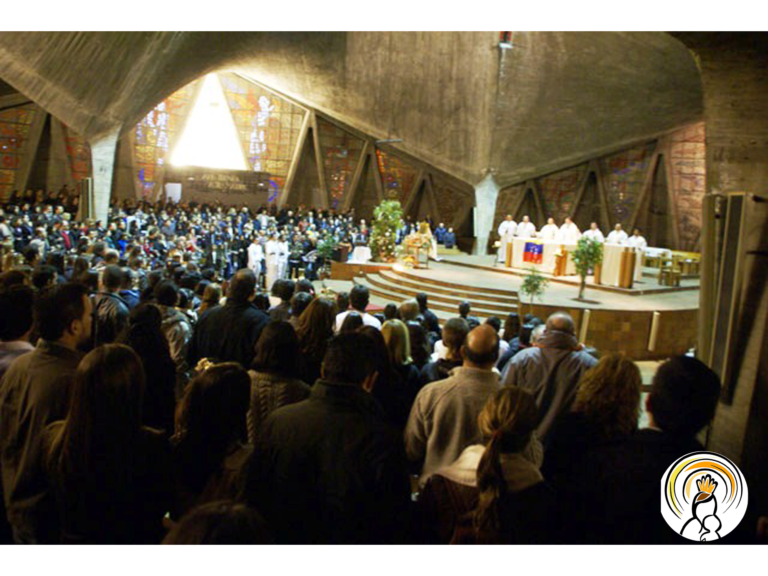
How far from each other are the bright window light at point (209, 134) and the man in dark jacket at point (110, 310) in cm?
2221

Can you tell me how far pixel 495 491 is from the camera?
82.1 inches

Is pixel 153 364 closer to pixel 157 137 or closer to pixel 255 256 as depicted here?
pixel 255 256

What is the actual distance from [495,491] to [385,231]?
16.1 m

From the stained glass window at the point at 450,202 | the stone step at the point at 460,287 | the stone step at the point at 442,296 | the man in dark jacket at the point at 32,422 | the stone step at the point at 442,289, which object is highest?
the stained glass window at the point at 450,202

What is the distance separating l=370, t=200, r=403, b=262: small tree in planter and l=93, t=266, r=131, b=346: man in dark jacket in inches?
515

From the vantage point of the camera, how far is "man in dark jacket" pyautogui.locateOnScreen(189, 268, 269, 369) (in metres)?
4.34

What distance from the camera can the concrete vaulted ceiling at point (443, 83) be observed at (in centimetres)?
1571

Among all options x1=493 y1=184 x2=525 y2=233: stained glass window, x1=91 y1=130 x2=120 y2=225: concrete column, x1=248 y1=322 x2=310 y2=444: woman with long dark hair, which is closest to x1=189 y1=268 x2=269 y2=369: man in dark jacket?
x1=248 y1=322 x2=310 y2=444: woman with long dark hair

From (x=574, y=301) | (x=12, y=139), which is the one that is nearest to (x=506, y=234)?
(x=574, y=301)

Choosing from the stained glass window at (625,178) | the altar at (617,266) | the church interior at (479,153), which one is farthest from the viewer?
the stained glass window at (625,178)

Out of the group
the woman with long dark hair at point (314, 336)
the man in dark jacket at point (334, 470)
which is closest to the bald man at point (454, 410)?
the man in dark jacket at point (334, 470)

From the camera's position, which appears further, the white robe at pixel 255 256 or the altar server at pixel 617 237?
the altar server at pixel 617 237

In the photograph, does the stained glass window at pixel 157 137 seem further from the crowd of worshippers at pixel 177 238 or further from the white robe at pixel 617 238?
the white robe at pixel 617 238
